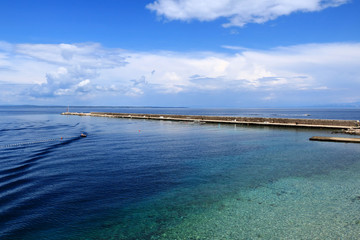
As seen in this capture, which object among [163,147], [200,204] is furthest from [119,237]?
[163,147]

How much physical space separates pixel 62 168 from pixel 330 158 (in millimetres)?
29065

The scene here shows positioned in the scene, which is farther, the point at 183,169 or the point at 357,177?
the point at 183,169

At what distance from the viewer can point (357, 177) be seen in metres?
19.5

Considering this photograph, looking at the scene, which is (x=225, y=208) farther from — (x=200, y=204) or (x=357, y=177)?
(x=357, y=177)

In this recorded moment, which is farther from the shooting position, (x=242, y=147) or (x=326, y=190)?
(x=242, y=147)

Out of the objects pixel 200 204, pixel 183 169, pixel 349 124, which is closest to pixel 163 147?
pixel 183 169

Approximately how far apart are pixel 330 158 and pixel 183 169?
17.6m

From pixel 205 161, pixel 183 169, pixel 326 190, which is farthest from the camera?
pixel 205 161

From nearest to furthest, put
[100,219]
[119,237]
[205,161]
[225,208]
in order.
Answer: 1. [119,237]
2. [100,219]
3. [225,208]
4. [205,161]

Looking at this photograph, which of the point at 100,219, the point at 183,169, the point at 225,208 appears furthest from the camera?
the point at 183,169

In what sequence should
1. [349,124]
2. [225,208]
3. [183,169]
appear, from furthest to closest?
[349,124] < [183,169] < [225,208]

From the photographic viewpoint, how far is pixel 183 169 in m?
22.2

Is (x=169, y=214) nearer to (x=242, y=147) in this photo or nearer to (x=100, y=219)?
(x=100, y=219)

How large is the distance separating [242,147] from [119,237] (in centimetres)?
2634
